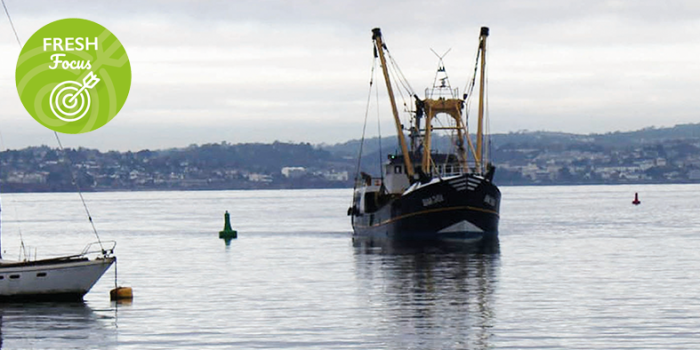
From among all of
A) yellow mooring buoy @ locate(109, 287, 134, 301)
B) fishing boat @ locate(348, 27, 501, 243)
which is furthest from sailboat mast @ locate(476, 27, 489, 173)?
yellow mooring buoy @ locate(109, 287, 134, 301)

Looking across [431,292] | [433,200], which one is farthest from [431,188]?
[431,292]

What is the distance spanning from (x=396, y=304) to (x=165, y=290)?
1117 cm

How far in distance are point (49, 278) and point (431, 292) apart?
13416mm

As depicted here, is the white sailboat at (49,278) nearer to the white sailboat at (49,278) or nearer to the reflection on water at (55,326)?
the white sailboat at (49,278)

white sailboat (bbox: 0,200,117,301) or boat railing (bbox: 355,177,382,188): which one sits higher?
boat railing (bbox: 355,177,382,188)

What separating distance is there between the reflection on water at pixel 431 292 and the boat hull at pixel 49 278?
9.42 m

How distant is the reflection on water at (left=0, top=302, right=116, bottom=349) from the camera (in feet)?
110

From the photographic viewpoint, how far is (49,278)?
42.5 meters

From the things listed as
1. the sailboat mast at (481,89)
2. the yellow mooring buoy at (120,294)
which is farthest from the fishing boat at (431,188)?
the yellow mooring buoy at (120,294)

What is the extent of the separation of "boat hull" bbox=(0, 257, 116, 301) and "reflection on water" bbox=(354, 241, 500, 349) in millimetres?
9416

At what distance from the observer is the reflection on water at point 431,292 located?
1320 inches

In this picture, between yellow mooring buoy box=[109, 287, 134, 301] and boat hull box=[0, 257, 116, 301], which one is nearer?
boat hull box=[0, 257, 116, 301]

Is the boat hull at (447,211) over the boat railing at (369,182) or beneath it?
beneath

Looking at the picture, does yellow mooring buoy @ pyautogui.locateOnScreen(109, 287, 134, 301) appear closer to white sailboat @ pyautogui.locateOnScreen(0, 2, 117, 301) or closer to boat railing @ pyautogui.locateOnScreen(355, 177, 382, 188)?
white sailboat @ pyautogui.locateOnScreen(0, 2, 117, 301)
